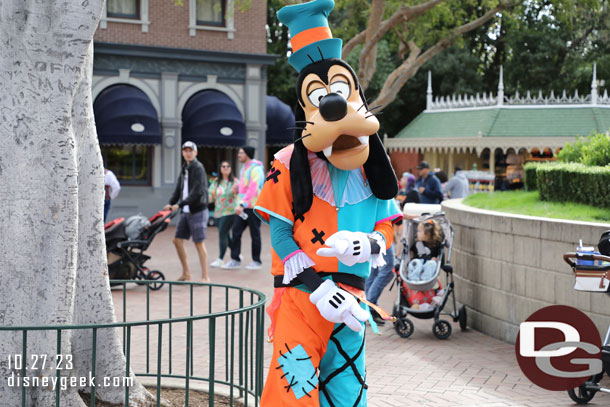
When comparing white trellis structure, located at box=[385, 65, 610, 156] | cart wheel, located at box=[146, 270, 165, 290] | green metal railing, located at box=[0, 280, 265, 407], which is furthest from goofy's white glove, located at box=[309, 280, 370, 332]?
white trellis structure, located at box=[385, 65, 610, 156]

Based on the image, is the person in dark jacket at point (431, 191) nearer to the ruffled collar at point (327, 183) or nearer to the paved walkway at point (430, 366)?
the paved walkway at point (430, 366)

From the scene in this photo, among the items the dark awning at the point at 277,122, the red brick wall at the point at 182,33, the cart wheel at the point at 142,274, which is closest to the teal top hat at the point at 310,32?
the cart wheel at the point at 142,274

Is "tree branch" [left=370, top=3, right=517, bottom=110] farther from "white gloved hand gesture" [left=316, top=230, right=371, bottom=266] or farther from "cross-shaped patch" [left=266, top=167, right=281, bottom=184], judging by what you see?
"white gloved hand gesture" [left=316, top=230, right=371, bottom=266]

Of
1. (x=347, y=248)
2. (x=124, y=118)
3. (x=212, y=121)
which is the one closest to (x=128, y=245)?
(x=347, y=248)

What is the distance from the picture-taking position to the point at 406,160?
29656 millimetres

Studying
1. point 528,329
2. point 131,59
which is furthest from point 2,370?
point 131,59

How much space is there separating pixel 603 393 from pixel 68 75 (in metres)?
4.26

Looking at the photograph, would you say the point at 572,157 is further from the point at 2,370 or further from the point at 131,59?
the point at 131,59

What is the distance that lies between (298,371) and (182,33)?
18756 millimetres

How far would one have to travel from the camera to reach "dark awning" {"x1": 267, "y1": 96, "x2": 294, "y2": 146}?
78.6 feet

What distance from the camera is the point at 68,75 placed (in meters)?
3.90

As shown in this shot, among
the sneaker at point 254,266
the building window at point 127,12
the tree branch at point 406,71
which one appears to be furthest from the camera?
the building window at point 127,12

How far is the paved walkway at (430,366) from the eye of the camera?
5465 millimetres
